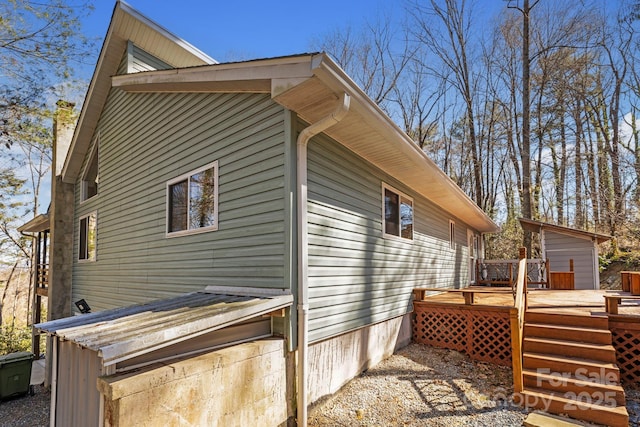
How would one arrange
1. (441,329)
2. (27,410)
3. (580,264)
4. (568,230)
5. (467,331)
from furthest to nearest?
(580,264), (568,230), (27,410), (441,329), (467,331)

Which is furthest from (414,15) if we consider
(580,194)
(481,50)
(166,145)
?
(166,145)

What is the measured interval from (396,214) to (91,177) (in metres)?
8.24

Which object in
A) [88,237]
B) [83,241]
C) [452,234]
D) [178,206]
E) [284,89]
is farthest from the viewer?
[452,234]

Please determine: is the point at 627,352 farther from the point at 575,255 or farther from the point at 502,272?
the point at 502,272

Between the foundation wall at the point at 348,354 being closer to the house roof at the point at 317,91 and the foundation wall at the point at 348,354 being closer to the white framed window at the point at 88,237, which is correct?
the house roof at the point at 317,91

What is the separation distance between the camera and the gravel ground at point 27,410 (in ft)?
23.1

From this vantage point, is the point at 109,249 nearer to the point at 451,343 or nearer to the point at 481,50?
the point at 451,343

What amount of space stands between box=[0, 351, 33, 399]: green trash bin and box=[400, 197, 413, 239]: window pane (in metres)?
9.30

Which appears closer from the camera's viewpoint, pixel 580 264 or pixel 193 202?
pixel 193 202

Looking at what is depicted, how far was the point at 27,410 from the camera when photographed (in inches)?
304

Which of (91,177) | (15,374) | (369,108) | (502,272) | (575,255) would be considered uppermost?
(91,177)

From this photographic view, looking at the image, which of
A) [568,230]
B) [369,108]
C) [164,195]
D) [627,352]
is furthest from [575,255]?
[164,195]

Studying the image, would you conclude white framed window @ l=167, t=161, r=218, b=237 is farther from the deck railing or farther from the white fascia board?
the deck railing

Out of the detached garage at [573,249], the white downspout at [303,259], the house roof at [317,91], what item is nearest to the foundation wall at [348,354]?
the white downspout at [303,259]
